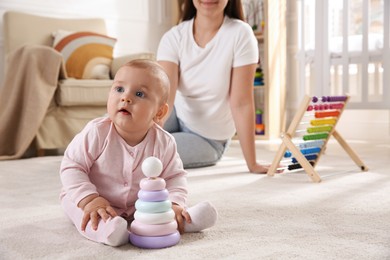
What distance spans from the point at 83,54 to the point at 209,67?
4.93ft

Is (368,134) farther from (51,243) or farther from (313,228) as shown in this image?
(51,243)

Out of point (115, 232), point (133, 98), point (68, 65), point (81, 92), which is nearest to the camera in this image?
point (115, 232)

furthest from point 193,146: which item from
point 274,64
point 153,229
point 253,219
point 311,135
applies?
point 274,64

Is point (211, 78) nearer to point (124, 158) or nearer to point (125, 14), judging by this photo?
point (124, 158)

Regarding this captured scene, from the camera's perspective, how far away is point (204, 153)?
2023 millimetres

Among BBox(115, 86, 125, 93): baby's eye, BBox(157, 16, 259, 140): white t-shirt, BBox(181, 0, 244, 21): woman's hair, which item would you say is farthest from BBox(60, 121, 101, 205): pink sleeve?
BBox(181, 0, 244, 21): woman's hair

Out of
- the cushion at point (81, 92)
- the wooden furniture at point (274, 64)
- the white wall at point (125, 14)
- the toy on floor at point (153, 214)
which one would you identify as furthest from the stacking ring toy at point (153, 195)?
the white wall at point (125, 14)

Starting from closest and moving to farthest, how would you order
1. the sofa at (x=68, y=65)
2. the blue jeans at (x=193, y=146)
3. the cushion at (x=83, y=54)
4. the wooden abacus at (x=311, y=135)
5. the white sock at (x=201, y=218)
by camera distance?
the white sock at (x=201, y=218)
the wooden abacus at (x=311, y=135)
the blue jeans at (x=193, y=146)
the sofa at (x=68, y=65)
the cushion at (x=83, y=54)

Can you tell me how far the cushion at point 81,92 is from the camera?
2.67 meters

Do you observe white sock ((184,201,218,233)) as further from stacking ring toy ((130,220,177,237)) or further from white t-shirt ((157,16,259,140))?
white t-shirt ((157,16,259,140))

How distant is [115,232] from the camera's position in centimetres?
86

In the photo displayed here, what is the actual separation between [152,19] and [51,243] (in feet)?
12.0

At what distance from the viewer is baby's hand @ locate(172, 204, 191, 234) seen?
968mm

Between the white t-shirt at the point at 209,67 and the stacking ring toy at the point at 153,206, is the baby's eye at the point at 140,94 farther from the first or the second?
the white t-shirt at the point at 209,67
